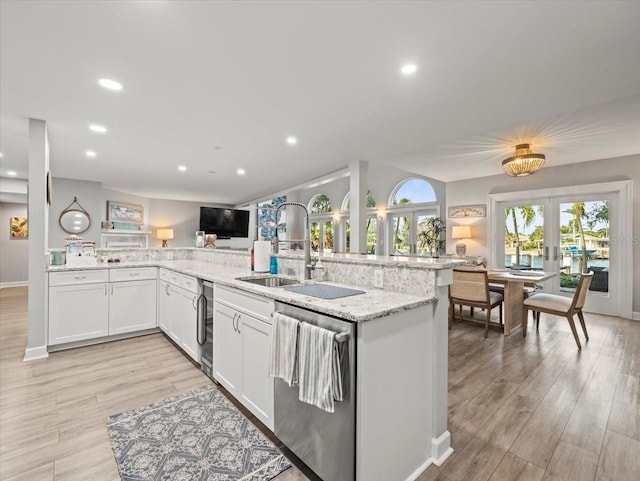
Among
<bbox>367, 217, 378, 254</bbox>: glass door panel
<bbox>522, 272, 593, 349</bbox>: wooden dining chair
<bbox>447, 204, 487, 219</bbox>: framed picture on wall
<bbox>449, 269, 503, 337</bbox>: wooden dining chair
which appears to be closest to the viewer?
<bbox>522, 272, 593, 349</bbox>: wooden dining chair

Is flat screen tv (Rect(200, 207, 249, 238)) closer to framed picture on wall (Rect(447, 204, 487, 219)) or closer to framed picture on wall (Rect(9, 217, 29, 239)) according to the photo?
framed picture on wall (Rect(9, 217, 29, 239))

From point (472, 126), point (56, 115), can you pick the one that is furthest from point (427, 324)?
point (56, 115)

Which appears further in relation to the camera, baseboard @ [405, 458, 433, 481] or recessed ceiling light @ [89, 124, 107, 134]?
recessed ceiling light @ [89, 124, 107, 134]

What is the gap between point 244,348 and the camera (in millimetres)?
2023

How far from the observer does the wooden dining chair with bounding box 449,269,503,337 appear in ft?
12.2

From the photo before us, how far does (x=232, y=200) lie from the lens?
31.6 feet

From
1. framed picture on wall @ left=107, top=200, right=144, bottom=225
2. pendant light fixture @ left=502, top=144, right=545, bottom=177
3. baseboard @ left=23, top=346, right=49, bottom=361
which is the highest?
pendant light fixture @ left=502, top=144, right=545, bottom=177

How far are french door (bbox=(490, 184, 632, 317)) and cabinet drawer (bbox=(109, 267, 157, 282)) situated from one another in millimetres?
6076

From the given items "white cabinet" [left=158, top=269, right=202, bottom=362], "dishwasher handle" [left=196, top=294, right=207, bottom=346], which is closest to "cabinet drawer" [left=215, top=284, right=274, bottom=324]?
"dishwasher handle" [left=196, top=294, right=207, bottom=346]

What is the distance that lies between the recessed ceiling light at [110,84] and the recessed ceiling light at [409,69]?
2293 mm

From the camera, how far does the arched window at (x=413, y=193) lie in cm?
729

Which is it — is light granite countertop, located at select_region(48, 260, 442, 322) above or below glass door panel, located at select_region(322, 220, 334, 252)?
below

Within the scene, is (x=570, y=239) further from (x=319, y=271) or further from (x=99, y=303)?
(x=99, y=303)

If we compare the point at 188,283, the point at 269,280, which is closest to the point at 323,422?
the point at 269,280
